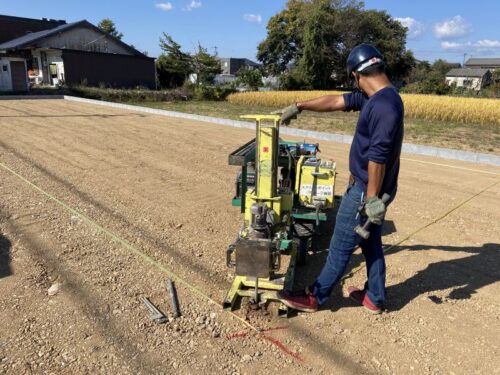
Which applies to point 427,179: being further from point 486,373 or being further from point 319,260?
point 486,373

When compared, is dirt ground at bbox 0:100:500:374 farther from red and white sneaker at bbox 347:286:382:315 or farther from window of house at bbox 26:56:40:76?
window of house at bbox 26:56:40:76

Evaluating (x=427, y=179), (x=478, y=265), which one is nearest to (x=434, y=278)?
(x=478, y=265)

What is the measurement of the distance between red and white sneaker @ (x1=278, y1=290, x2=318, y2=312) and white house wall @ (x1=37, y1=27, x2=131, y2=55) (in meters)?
31.7

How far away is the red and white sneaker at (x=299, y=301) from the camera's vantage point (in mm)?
2984

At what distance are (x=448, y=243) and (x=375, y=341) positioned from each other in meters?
2.24

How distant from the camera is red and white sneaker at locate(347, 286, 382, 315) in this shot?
10.1 feet

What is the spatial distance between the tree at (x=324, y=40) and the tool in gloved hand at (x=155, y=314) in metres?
36.0

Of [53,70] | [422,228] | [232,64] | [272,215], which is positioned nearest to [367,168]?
[272,215]

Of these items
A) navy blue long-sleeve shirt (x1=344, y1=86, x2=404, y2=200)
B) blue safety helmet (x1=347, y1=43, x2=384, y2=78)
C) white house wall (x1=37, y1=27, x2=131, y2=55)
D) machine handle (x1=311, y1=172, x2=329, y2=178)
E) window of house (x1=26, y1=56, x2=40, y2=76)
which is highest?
white house wall (x1=37, y1=27, x2=131, y2=55)

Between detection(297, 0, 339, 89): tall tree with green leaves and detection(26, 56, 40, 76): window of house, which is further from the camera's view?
detection(297, 0, 339, 89): tall tree with green leaves

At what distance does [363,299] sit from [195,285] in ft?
4.64

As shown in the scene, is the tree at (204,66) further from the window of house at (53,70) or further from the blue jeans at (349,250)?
the blue jeans at (349,250)

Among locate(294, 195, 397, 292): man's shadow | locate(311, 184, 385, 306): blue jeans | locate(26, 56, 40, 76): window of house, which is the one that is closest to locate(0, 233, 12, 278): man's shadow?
locate(294, 195, 397, 292): man's shadow

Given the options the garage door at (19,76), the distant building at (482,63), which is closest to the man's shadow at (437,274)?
the garage door at (19,76)
